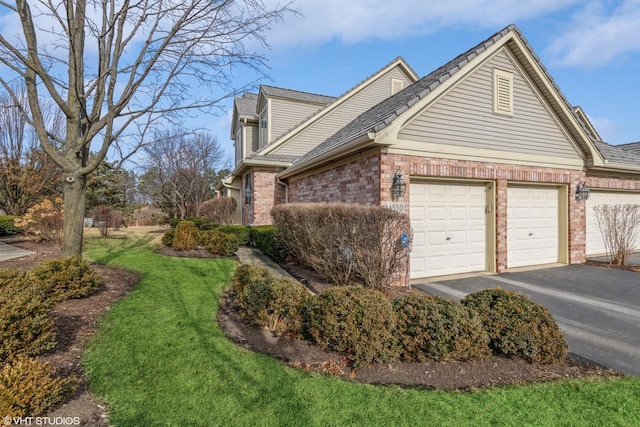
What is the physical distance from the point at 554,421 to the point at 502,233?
6.32 metres

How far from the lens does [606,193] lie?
36.9ft

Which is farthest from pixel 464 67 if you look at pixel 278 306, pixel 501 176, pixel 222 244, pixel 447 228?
pixel 222 244

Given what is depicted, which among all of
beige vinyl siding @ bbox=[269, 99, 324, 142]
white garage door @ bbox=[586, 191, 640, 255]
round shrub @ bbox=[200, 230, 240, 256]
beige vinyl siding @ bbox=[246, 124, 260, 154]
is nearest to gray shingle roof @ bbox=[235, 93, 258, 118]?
beige vinyl siding @ bbox=[246, 124, 260, 154]

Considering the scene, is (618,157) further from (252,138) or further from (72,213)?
(72,213)

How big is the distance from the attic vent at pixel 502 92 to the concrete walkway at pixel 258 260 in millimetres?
6985

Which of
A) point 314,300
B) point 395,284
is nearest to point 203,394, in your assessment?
point 314,300

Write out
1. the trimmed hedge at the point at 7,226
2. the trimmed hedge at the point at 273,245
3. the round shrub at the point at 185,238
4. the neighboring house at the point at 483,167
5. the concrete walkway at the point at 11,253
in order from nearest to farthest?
the neighboring house at the point at 483,167 → the trimmed hedge at the point at 273,245 → the concrete walkway at the point at 11,253 → the round shrub at the point at 185,238 → the trimmed hedge at the point at 7,226

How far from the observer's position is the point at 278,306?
4441 mm

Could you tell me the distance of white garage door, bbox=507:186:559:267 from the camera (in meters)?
8.89

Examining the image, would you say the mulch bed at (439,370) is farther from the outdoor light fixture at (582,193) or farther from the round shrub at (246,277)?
the outdoor light fixture at (582,193)

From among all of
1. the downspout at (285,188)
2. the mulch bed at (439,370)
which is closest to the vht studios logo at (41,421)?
the mulch bed at (439,370)

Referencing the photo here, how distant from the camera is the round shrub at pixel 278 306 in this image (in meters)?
4.39

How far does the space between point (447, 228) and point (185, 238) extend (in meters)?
8.29

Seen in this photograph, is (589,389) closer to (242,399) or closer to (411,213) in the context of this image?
(242,399)
